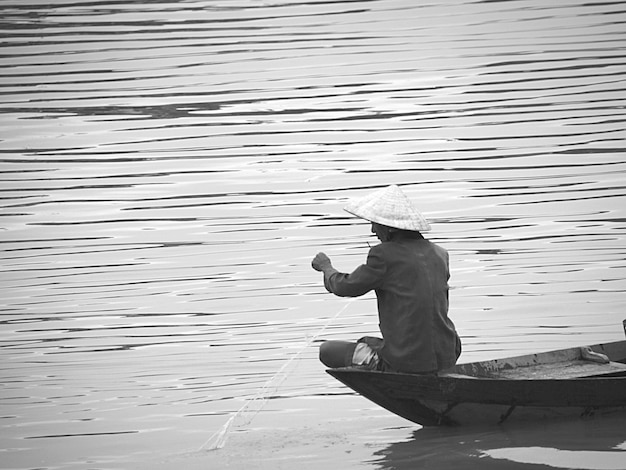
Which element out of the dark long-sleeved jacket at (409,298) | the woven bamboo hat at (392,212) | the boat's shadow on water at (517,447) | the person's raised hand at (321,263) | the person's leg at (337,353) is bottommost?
the boat's shadow on water at (517,447)

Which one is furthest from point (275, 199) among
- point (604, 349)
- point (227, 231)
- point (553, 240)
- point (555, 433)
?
point (555, 433)

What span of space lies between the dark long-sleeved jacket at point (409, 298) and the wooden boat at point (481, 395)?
0.11 m

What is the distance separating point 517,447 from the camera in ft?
14.7

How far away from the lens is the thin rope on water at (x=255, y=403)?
4.86 m

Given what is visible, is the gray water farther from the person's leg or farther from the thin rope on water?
the person's leg

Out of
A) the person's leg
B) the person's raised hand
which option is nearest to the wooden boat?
the person's leg

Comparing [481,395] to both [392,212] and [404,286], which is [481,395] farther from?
[392,212]

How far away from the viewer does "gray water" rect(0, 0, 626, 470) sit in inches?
202

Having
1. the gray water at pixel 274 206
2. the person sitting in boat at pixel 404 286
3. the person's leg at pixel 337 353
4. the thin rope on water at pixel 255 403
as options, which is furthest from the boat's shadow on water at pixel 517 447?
the thin rope on water at pixel 255 403

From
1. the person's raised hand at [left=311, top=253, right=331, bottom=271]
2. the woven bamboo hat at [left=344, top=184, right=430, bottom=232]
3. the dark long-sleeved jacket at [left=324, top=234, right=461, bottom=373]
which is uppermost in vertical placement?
the woven bamboo hat at [left=344, top=184, right=430, bottom=232]

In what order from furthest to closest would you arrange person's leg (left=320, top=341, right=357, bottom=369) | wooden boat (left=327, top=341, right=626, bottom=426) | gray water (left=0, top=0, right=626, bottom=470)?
1. gray water (left=0, top=0, right=626, bottom=470)
2. person's leg (left=320, top=341, right=357, bottom=369)
3. wooden boat (left=327, top=341, right=626, bottom=426)

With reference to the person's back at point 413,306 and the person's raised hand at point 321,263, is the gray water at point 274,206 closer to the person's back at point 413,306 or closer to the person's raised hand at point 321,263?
the person's back at point 413,306

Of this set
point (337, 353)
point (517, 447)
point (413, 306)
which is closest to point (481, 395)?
point (517, 447)

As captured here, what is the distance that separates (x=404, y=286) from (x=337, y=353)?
45 cm
